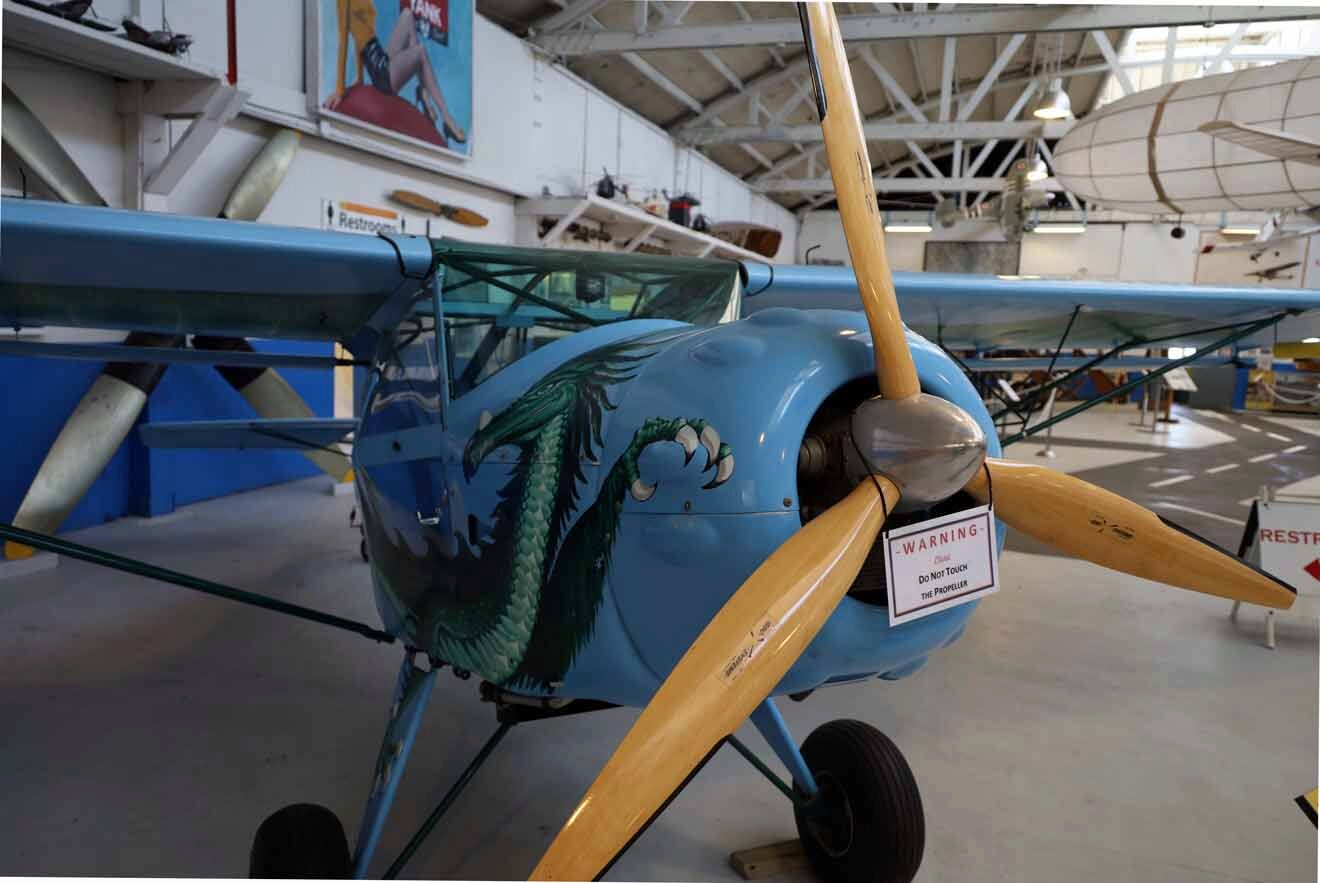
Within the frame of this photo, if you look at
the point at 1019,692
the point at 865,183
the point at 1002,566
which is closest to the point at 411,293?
the point at 865,183

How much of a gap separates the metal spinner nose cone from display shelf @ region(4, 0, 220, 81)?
4.33m

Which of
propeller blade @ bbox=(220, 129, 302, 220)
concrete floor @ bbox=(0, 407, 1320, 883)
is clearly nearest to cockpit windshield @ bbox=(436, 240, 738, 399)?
concrete floor @ bbox=(0, 407, 1320, 883)

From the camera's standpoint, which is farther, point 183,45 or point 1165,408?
point 1165,408

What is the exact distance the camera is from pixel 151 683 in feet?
10.4

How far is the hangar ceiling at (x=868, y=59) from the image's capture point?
764cm

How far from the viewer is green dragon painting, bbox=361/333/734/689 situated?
1.36 m

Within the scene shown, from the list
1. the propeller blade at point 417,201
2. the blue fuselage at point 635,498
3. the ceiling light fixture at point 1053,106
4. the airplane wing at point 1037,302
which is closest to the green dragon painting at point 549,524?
the blue fuselage at point 635,498

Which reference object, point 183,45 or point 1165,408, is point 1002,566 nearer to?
point 183,45

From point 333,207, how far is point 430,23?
5.82 feet

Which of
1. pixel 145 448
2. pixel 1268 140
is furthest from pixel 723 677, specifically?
pixel 1268 140

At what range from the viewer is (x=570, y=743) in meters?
2.80

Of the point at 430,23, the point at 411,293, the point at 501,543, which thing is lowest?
the point at 501,543

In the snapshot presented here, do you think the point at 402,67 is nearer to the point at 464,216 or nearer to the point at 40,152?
the point at 464,216

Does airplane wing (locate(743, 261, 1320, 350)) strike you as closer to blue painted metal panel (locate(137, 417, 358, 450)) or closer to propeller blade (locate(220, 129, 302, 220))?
blue painted metal panel (locate(137, 417, 358, 450))
